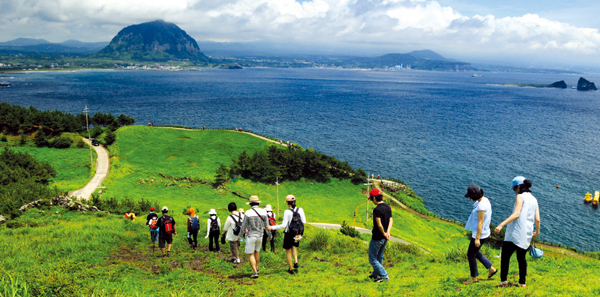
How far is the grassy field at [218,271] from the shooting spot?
355 inches

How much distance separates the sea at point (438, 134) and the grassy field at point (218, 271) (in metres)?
Result: 38.0

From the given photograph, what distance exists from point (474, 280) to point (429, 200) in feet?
149

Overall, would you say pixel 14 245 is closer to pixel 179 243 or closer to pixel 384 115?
pixel 179 243

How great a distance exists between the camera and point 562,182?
57.9 meters

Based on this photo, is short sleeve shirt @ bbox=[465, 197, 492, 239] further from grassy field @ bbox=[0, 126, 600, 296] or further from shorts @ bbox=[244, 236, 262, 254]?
shorts @ bbox=[244, 236, 262, 254]

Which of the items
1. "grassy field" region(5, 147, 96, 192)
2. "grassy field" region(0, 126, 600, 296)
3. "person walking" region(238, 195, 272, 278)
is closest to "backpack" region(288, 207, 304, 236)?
"person walking" region(238, 195, 272, 278)

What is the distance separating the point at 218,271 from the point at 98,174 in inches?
1686

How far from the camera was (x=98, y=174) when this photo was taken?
153 ft

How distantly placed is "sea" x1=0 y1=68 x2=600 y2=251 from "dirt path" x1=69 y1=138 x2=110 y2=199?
4096cm

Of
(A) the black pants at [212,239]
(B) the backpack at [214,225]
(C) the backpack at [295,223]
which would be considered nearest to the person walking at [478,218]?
(C) the backpack at [295,223]

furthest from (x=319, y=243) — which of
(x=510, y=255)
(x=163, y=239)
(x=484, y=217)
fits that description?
(x=510, y=255)

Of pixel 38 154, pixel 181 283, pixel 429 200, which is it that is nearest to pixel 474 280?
pixel 181 283

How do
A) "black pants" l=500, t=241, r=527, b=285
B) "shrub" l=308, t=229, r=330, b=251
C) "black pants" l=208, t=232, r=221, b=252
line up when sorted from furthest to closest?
"shrub" l=308, t=229, r=330, b=251
"black pants" l=208, t=232, r=221, b=252
"black pants" l=500, t=241, r=527, b=285

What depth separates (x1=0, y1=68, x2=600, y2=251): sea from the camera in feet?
172
